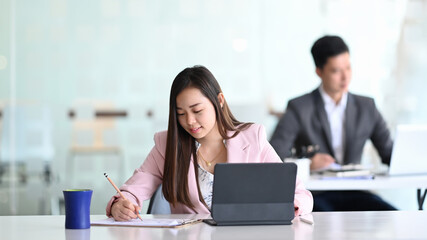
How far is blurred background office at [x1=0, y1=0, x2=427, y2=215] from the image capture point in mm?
4902

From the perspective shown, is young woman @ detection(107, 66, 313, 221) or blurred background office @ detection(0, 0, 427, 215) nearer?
young woman @ detection(107, 66, 313, 221)

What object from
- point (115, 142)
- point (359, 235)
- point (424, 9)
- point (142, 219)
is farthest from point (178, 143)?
point (424, 9)

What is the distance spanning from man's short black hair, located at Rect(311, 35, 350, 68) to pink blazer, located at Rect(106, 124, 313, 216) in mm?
1514

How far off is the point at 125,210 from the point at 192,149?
0.50 metres

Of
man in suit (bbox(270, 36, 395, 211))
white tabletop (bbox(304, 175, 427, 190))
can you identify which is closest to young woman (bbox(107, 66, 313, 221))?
white tabletop (bbox(304, 175, 427, 190))

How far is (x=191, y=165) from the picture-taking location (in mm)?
2326

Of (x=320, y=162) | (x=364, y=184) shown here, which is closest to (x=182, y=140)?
(x=364, y=184)

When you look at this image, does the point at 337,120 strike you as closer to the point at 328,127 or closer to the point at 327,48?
the point at 328,127

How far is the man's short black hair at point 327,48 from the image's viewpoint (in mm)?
3771

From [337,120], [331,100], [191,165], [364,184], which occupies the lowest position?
[364,184]

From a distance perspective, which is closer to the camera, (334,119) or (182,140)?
(182,140)

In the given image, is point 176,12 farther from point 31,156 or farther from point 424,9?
point 424,9

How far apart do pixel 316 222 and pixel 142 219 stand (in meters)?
0.53

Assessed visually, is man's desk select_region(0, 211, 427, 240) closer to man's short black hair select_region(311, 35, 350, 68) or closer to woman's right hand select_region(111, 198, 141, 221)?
woman's right hand select_region(111, 198, 141, 221)
